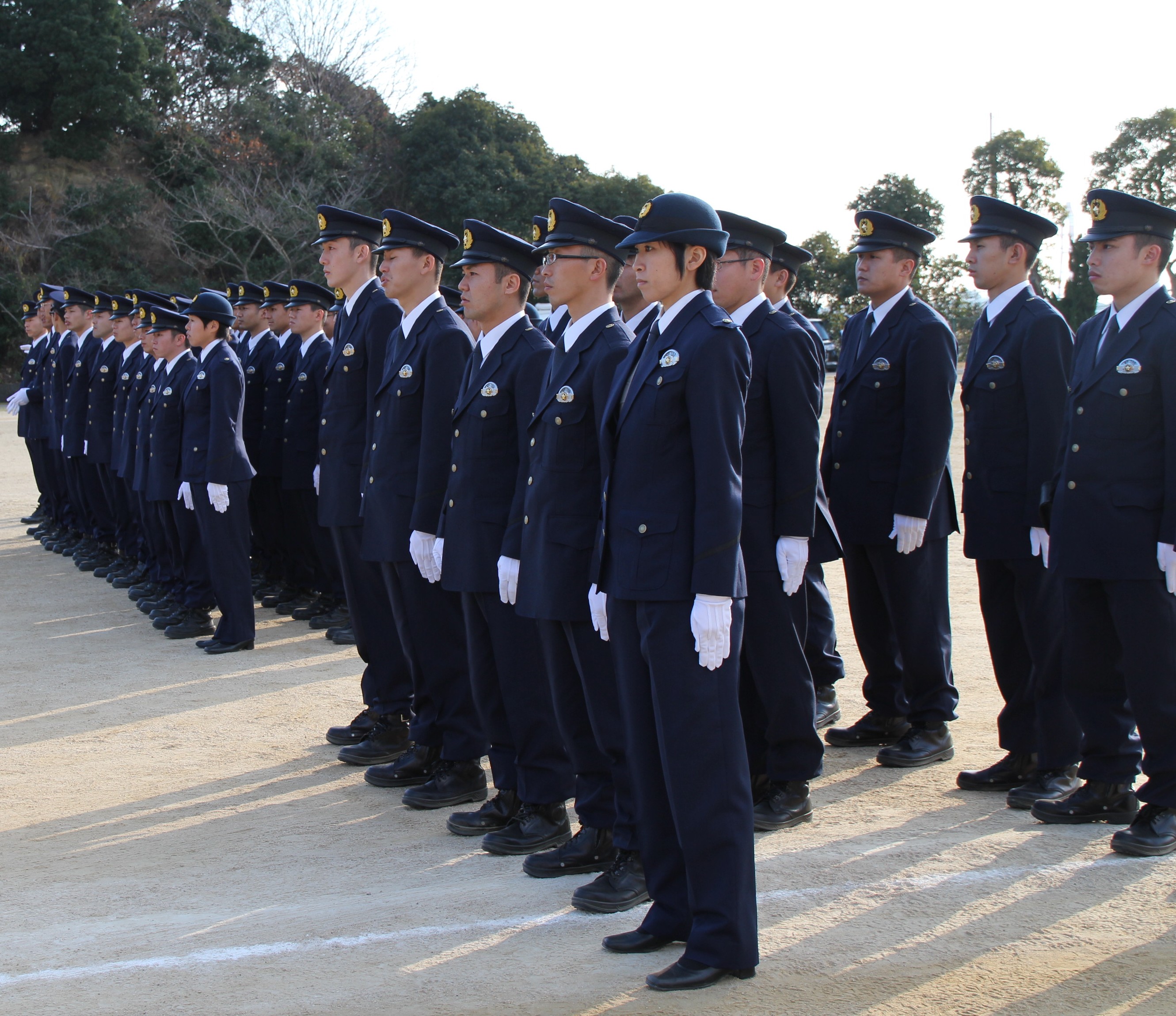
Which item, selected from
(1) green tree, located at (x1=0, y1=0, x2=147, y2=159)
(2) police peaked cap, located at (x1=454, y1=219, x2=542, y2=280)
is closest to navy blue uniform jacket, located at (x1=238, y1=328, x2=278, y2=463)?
(2) police peaked cap, located at (x1=454, y1=219, x2=542, y2=280)

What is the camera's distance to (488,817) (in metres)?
4.82

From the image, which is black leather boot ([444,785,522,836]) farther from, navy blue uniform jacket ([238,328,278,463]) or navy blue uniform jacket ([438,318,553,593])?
navy blue uniform jacket ([238,328,278,463])

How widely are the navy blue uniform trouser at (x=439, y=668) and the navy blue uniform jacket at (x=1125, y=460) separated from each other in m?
2.38

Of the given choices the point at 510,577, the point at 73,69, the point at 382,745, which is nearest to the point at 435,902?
the point at 510,577

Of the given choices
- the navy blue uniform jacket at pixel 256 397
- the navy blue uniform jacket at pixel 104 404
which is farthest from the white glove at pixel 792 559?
the navy blue uniform jacket at pixel 104 404

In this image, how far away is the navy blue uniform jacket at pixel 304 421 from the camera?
8.89 meters

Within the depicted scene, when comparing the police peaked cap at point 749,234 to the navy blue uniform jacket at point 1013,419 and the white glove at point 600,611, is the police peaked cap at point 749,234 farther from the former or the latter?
the white glove at point 600,611

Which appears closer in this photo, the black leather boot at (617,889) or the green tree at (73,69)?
the black leather boot at (617,889)

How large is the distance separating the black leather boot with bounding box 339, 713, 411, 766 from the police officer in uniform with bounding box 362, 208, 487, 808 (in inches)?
10.9

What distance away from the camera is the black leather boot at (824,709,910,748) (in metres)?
5.89

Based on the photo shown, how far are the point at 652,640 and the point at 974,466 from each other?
239cm

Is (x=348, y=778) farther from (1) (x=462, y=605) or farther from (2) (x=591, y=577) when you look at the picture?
(2) (x=591, y=577)

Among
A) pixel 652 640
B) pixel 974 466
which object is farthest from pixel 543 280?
pixel 974 466

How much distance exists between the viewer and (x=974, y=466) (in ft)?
17.3
